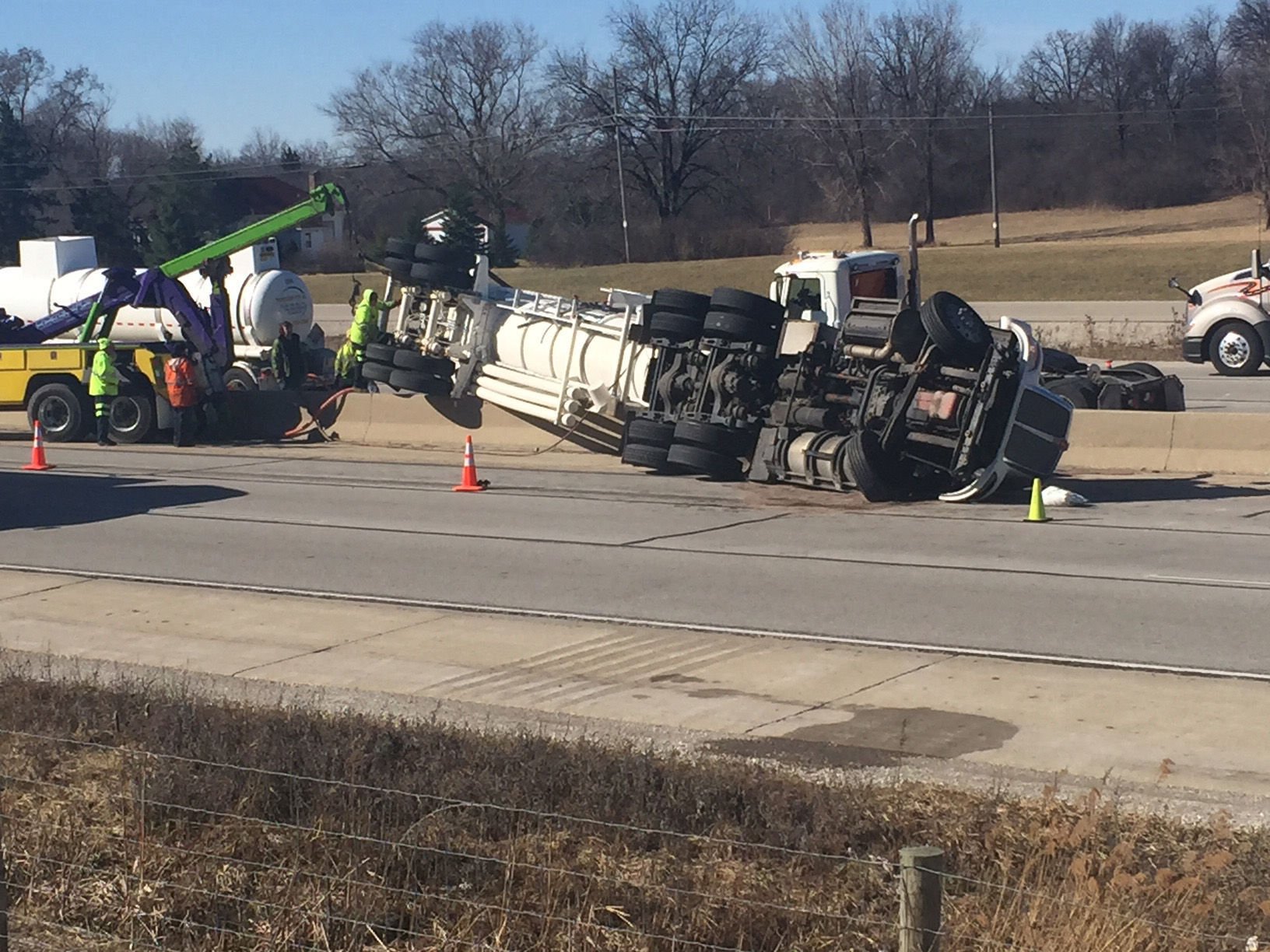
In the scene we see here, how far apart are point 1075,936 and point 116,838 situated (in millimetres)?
3686

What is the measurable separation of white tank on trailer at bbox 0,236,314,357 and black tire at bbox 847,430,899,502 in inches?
636

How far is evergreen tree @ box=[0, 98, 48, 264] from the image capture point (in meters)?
95.6

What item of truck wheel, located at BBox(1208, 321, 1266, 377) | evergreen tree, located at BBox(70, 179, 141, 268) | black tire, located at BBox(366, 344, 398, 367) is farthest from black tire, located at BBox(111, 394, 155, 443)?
evergreen tree, located at BBox(70, 179, 141, 268)

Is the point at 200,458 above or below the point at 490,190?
below

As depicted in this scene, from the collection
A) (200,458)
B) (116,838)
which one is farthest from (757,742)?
(200,458)

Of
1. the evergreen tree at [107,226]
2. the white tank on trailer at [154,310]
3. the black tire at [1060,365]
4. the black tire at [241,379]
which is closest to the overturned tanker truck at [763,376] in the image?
the black tire at [1060,365]

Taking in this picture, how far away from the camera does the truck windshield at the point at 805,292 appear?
23.2 meters

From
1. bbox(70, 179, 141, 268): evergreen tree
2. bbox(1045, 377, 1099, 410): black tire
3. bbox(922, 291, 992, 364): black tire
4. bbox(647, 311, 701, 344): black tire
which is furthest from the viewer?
bbox(70, 179, 141, 268): evergreen tree

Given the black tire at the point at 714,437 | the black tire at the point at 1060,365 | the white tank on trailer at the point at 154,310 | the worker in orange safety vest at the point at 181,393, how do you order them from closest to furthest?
the black tire at the point at 714,437, the black tire at the point at 1060,365, the worker in orange safety vest at the point at 181,393, the white tank on trailer at the point at 154,310

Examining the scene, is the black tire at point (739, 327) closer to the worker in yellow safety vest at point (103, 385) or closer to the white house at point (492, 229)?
the worker in yellow safety vest at point (103, 385)

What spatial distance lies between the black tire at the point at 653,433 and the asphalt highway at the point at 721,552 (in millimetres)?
509

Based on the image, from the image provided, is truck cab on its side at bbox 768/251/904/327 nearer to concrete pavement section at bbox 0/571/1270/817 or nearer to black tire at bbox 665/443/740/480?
black tire at bbox 665/443/740/480

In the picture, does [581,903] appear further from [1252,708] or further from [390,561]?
[390,561]

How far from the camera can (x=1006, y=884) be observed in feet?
19.3
